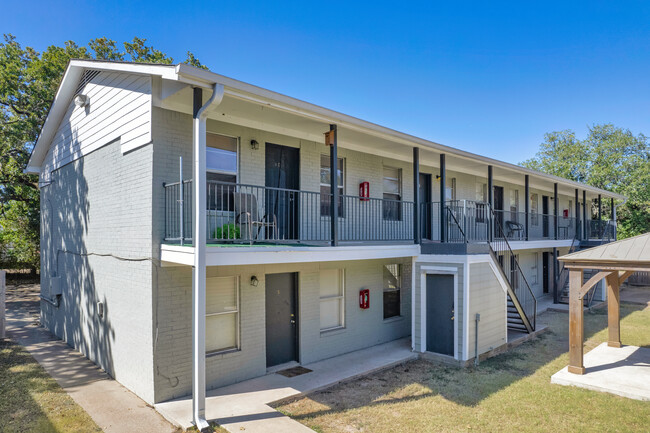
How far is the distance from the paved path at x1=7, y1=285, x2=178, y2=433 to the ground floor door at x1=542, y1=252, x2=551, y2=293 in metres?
19.4

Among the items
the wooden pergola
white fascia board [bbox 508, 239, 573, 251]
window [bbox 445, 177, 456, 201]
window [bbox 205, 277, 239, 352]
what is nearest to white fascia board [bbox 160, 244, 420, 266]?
window [bbox 205, 277, 239, 352]

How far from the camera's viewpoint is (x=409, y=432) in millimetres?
5609

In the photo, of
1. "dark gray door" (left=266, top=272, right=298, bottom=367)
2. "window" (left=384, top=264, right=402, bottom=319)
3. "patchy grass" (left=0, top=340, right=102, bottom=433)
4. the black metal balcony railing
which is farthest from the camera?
"window" (left=384, top=264, right=402, bottom=319)

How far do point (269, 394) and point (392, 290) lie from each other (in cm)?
530

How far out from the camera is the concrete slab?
7254 millimetres

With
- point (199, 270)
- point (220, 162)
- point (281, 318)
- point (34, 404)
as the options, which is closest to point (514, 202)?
point (281, 318)

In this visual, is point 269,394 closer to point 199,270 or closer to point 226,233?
point 199,270

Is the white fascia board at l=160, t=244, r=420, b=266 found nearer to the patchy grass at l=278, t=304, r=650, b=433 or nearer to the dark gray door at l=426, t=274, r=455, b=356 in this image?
the dark gray door at l=426, t=274, r=455, b=356

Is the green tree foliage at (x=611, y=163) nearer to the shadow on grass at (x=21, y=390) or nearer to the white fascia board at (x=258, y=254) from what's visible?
the white fascia board at (x=258, y=254)

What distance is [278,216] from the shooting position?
9.01 meters

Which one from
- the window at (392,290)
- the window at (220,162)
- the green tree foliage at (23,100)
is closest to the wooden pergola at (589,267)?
the window at (392,290)

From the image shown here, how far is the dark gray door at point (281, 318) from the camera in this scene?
8336mm

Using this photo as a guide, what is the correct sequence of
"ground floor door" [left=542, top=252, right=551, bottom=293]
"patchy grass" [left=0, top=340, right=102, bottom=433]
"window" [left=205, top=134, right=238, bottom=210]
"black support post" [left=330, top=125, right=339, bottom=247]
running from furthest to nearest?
"ground floor door" [left=542, top=252, right=551, bottom=293] < "window" [left=205, top=134, right=238, bottom=210] < "black support post" [left=330, top=125, right=339, bottom=247] < "patchy grass" [left=0, top=340, right=102, bottom=433]

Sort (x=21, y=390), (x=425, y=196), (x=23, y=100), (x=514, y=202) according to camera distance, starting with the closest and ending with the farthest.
→ (x=21, y=390) → (x=425, y=196) → (x=23, y=100) → (x=514, y=202)
